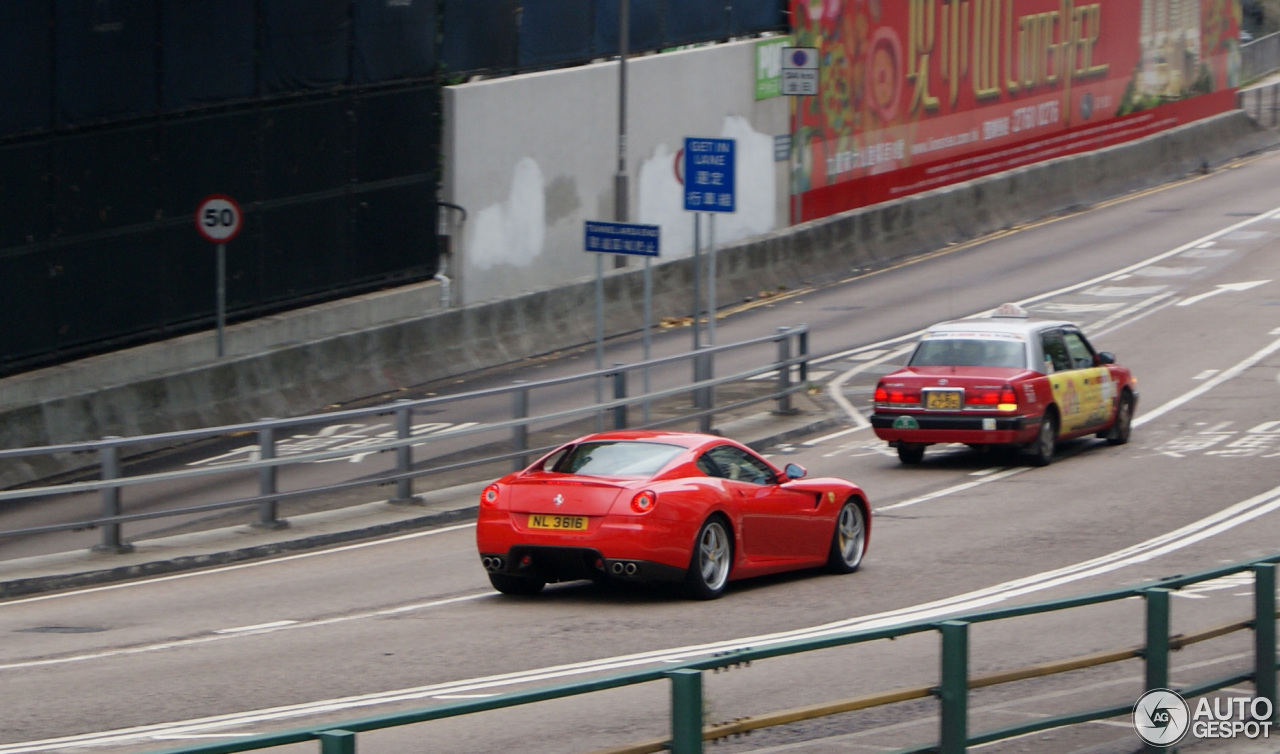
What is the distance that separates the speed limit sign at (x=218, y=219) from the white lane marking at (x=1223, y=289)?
61.6 feet

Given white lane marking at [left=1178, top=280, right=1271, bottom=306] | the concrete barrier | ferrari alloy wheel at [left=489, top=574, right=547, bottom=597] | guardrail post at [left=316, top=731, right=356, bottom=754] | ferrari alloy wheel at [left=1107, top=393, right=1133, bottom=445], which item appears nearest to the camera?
guardrail post at [left=316, top=731, right=356, bottom=754]

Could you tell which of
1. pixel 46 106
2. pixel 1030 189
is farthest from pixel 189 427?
pixel 1030 189

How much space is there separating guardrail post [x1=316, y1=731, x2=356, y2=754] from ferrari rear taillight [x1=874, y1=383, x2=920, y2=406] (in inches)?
654

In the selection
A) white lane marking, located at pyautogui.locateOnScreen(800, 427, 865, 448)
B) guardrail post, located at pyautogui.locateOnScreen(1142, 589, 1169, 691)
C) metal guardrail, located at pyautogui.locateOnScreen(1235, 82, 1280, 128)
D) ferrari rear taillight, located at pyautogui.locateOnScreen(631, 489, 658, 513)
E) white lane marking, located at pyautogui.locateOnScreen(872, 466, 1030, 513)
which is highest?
metal guardrail, located at pyautogui.locateOnScreen(1235, 82, 1280, 128)

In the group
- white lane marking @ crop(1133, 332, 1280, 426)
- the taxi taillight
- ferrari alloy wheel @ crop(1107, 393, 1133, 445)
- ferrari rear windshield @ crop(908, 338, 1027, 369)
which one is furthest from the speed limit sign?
white lane marking @ crop(1133, 332, 1280, 426)

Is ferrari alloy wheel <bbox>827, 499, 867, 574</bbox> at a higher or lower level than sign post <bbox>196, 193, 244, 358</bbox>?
lower

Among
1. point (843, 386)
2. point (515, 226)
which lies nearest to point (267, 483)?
point (843, 386)

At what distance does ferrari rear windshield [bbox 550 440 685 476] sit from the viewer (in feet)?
43.7

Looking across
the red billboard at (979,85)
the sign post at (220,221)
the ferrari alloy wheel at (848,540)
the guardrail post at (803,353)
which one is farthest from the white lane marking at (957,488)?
the red billboard at (979,85)

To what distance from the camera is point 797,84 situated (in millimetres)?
35969

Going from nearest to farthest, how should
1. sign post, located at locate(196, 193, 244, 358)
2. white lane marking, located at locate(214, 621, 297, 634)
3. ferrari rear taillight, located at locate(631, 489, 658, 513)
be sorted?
white lane marking, located at locate(214, 621, 297, 634), ferrari rear taillight, located at locate(631, 489, 658, 513), sign post, located at locate(196, 193, 244, 358)

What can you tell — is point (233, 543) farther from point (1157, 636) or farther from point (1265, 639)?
point (1157, 636)

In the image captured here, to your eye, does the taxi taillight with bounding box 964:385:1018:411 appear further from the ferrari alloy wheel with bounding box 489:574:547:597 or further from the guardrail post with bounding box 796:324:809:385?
the ferrari alloy wheel with bounding box 489:574:547:597

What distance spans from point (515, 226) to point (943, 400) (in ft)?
41.1
